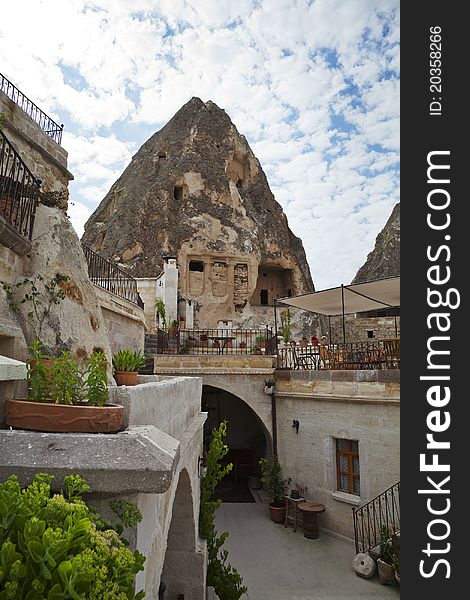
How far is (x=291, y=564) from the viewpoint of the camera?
9.11 m

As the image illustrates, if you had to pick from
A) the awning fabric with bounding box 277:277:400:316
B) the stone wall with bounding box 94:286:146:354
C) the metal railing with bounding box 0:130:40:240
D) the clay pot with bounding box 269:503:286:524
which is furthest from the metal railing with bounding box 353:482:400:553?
the metal railing with bounding box 0:130:40:240

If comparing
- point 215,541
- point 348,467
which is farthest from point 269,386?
point 215,541

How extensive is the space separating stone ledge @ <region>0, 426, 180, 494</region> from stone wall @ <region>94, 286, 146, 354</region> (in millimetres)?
5324

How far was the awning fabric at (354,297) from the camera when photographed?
37.0 feet

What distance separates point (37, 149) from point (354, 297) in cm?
964

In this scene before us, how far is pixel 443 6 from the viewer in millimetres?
3549

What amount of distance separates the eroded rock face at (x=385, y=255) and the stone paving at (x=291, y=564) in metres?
25.6

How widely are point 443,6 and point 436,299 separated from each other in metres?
2.53

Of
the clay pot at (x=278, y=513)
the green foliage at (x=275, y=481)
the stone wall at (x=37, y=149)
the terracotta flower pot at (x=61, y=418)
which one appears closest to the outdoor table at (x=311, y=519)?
the clay pot at (x=278, y=513)

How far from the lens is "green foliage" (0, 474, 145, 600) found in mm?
1264

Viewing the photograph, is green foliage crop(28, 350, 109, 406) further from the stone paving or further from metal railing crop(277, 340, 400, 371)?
metal railing crop(277, 340, 400, 371)

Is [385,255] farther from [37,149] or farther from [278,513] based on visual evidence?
[37,149]

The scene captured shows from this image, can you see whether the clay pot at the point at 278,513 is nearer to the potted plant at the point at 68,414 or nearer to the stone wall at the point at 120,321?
the stone wall at the point at 120,321

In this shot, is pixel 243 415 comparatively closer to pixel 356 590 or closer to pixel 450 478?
pixel 356 590
